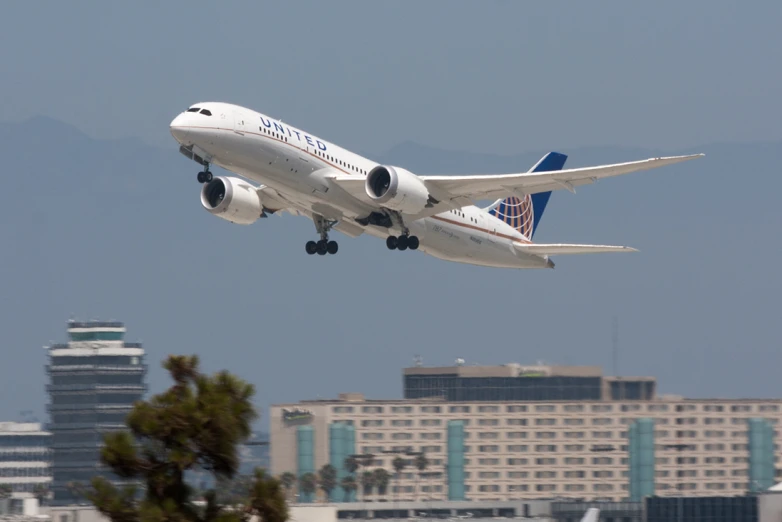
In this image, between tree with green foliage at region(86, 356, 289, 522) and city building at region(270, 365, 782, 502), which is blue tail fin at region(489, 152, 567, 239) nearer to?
tree with green foliage at region(86, 356, 289, 522)

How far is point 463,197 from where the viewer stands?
42.8 m

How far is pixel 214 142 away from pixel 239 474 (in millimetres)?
24058

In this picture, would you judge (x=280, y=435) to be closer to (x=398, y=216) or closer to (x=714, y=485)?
(x=714, y=485)

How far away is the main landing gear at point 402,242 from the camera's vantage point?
4303cm

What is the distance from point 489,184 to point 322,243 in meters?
7.09

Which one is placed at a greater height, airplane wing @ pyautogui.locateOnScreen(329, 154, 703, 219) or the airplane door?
the airplane door

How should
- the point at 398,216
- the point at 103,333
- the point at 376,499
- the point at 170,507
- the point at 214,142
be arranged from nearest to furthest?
the point at 170,507, the point at 214,142, the point at 398,216, the point at 376,499, the point at 103,333

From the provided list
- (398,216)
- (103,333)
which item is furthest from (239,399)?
(103,333)

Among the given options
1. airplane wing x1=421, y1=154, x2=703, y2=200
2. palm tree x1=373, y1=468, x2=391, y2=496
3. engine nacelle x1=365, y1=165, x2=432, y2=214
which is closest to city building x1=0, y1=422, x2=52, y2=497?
palm tree x1=373, y1=468, x2=391, y2=496

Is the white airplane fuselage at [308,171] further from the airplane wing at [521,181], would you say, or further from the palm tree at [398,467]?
the palm tree at [398,467]

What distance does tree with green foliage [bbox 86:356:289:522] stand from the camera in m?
14.6

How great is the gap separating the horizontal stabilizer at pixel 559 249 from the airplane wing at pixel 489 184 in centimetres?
380

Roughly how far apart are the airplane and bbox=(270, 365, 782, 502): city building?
47300mm

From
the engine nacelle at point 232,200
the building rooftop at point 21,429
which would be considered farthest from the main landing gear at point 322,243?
the building rooftop at point 21,429
